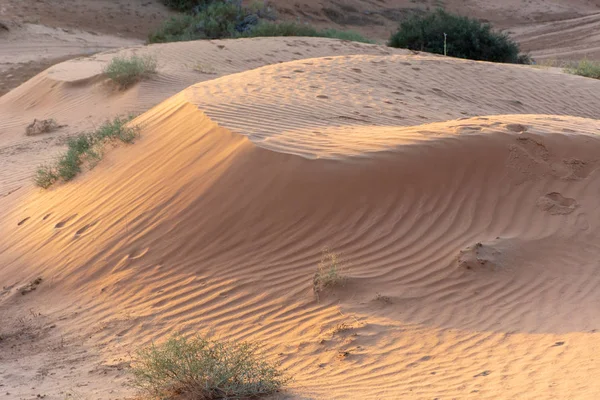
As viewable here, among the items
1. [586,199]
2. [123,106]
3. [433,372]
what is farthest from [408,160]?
[123,106]

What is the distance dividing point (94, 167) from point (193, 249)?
105 inches

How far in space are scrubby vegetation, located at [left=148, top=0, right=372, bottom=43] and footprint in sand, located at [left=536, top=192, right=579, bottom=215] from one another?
1646 cm

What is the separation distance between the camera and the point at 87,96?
1590 centimetres

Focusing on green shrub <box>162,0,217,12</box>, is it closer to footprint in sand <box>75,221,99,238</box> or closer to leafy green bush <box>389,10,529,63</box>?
leafy green bush <box>389,10,529,63</box>

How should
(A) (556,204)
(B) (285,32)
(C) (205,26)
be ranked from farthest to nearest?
(C) (205,26)
(B) (285,32)
(A) (556,204)

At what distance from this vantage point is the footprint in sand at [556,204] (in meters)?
Answer: 7.07

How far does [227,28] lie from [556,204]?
18.7 meters

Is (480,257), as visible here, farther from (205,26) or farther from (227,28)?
(205,26)

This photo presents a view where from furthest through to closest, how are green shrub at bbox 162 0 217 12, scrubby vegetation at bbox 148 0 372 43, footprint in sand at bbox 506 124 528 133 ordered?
green shrub at bbox 162 0 217 12 → scrubby vegetation at bbox 148 0 372 43 → footprint in sand at bbox 506 124 528 133

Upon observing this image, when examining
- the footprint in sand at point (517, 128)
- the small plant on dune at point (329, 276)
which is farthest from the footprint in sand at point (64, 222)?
the footprint in sand at point (517, 128)

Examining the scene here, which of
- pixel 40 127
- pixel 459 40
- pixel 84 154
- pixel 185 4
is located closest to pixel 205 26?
pixel 185 4

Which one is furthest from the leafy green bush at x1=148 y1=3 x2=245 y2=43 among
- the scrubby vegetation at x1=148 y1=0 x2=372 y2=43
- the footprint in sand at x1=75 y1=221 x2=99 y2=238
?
the footprint in sand at x1=75 y1=221 x2=99 y2=238

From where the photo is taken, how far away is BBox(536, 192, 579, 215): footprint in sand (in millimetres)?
7074

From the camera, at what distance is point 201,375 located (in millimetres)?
4750
